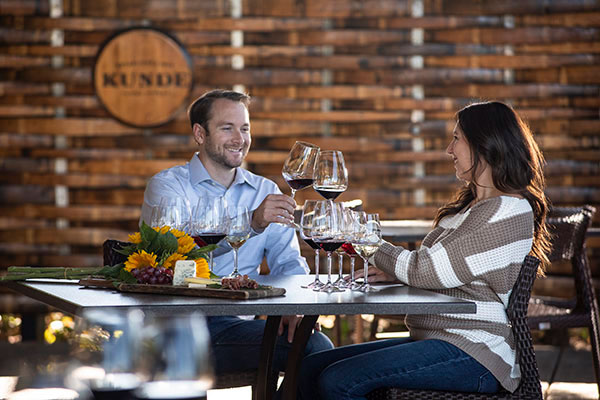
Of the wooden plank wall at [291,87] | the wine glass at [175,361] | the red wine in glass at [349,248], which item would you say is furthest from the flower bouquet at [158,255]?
the wooden plank wall at [291,87]

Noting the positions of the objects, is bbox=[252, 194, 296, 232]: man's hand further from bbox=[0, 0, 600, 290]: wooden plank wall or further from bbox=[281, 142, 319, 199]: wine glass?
bbox=[0, 0, 600, 290]: wooden plank wall

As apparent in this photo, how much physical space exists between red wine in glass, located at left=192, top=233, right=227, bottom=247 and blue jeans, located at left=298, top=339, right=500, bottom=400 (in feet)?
1.55

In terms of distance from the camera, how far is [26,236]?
514 cm

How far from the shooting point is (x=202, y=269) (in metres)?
2.15

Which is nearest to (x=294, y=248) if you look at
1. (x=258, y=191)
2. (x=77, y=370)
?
(x=258, y=191)

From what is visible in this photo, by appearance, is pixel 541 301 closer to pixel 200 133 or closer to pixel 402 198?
pixel 402 198

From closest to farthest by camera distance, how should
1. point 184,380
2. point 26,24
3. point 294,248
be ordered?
1. point 184,380
2. point 294,248
3. point 26,24

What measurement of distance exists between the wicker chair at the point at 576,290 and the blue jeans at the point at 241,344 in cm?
130

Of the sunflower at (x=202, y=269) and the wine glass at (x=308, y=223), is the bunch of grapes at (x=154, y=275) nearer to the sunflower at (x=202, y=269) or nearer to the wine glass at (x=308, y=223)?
the sunflower at (x=202, y=269)

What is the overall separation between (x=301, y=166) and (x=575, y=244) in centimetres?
165

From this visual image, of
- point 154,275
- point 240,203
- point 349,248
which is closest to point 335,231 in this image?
point 349,248

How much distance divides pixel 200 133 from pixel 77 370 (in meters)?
2.05

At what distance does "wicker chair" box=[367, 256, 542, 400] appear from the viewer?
2.14m

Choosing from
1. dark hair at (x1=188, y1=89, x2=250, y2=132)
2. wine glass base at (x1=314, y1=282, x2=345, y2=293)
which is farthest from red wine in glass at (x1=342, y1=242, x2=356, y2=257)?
dark hair at (x1=188, y1=89, x2=250, y2=132)
